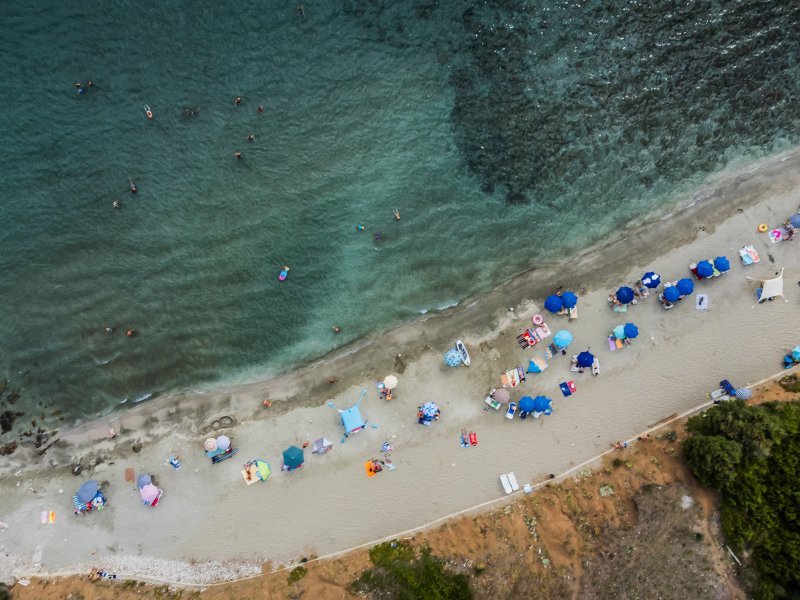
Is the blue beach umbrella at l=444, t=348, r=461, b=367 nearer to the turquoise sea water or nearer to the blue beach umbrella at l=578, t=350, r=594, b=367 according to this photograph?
the turquoise sea water

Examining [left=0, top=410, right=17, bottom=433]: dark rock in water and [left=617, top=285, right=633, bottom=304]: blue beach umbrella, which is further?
[left=0, top=410, right=17, bottom=433]: dark rock in water

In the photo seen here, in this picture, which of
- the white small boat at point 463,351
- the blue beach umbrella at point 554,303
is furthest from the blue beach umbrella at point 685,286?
the white small boat at point 463,351

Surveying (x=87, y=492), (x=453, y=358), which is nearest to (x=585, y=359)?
(x=453, y=358)

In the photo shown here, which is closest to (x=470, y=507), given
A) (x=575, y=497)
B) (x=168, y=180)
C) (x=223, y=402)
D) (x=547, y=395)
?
(x=575, y=497)

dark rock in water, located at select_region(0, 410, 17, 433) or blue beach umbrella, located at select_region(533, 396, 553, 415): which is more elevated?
dark rock in water, located at select_region(0, 410, 17, 433)

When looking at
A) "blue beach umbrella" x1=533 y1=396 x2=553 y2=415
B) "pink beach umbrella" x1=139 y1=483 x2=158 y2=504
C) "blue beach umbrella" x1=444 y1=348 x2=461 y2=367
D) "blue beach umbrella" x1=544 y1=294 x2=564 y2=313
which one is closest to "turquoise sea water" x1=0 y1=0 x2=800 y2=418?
"blue beach umbrella" x1=544 y1=294 x2=564 y2=313

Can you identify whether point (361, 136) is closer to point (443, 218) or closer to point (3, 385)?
point (443, 218)

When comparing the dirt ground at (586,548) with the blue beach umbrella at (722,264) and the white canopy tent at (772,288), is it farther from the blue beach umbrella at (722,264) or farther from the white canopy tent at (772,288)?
the blue beach umbrella at (722,264)
